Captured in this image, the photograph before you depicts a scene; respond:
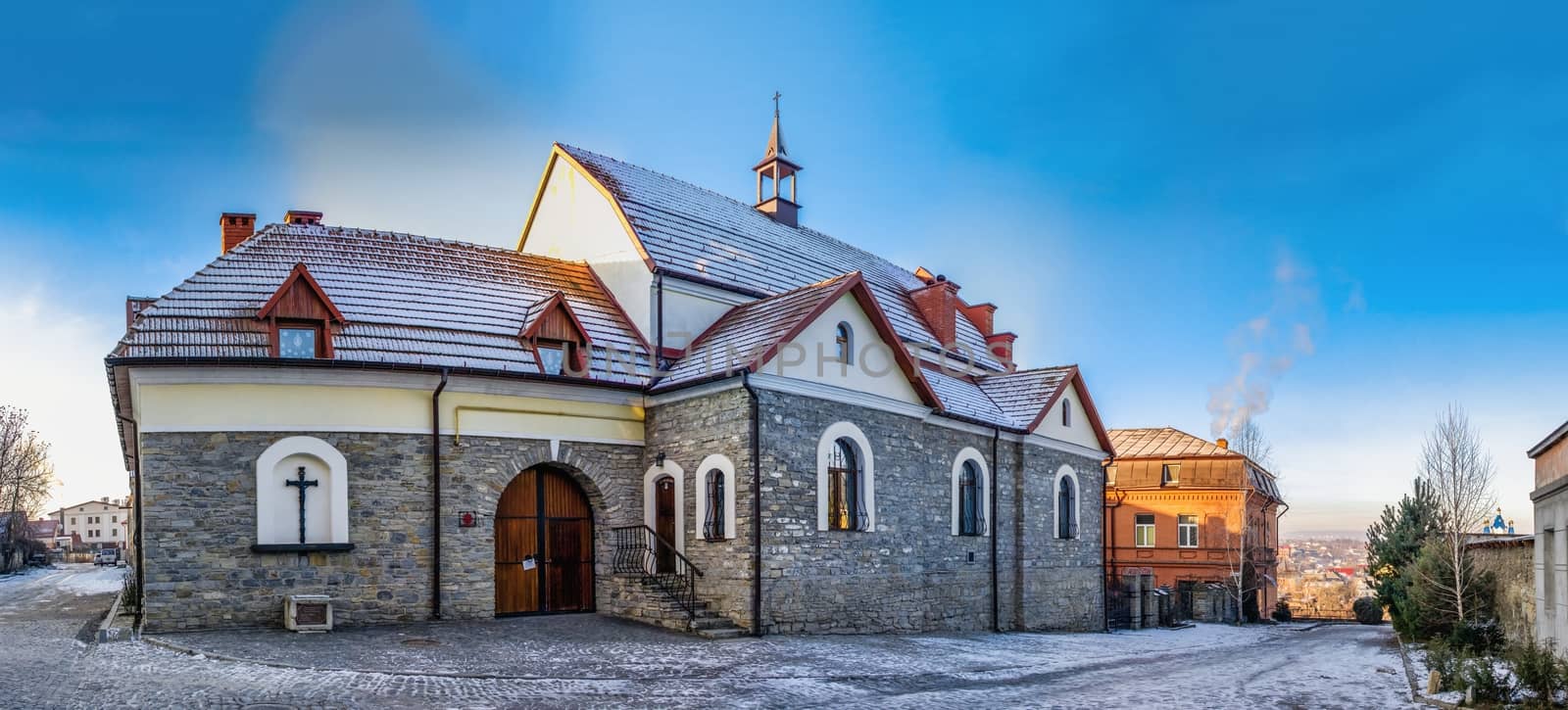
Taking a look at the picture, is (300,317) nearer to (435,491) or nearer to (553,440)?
(435,491)

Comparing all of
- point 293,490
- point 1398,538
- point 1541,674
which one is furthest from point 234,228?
point 1398,538

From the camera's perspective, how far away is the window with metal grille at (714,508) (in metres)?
17.4

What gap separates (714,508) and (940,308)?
464 inches

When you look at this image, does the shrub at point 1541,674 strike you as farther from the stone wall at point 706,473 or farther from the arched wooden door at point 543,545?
the arched wooden door at point 543,545

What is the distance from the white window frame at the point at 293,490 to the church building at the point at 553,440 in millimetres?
33

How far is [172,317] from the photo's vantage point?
16344 mm

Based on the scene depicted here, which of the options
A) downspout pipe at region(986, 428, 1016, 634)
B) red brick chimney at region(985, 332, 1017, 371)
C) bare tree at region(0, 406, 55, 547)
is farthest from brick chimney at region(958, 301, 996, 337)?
bare tree at region(0, 406, 55, 547)

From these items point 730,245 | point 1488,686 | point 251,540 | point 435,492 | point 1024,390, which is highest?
point 730,245

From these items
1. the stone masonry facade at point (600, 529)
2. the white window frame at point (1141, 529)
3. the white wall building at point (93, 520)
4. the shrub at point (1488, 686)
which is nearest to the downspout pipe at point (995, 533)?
the stone masonry facade at point (600, 529)

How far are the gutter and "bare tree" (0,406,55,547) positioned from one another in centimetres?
3944

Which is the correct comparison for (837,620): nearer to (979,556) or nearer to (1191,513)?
(979,556)

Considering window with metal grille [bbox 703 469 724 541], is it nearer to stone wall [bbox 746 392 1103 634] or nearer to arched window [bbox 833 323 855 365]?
stone wall [bbox 746 392 1103 634]

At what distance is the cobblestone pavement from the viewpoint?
10992mm

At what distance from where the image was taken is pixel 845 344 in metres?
19.0
